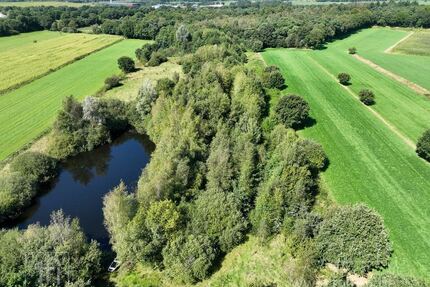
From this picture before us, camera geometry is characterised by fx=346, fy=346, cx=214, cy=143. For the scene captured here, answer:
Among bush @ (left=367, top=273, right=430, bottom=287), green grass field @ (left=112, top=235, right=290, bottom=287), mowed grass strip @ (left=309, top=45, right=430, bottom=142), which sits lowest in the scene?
mowed grass strip @ (left=309, top=45, right=430, bottom=142)

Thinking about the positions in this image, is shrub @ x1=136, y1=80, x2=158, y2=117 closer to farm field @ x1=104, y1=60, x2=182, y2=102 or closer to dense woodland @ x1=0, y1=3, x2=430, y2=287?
dense woodland @ x1=0, y1=3, x2=430, y2=287

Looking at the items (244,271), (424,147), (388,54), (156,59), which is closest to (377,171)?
(424,147)

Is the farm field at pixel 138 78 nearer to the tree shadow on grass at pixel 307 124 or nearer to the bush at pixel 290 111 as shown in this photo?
the bush at pixel 290 111

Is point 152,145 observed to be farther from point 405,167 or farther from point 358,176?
point 405,167

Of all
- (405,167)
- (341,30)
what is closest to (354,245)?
(405,167)

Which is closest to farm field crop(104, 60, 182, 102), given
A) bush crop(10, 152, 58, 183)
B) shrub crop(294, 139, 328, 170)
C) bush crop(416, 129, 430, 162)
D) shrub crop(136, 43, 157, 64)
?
shrub crop(136, 43, 157, 64)

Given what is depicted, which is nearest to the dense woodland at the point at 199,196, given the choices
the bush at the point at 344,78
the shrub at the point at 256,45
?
the bush at the point at 344,78
